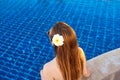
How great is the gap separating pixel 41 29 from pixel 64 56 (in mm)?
3111

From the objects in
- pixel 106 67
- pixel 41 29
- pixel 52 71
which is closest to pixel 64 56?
pixel 52 71

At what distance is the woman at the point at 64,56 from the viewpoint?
1.92m

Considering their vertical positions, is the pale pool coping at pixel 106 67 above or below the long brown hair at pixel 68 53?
below

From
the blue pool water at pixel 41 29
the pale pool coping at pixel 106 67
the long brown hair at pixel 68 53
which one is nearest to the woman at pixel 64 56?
the long brown hair at pixel 68 53

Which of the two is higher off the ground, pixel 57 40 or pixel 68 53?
pixel 57 40

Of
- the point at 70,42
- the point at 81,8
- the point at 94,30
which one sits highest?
the point at 81,8

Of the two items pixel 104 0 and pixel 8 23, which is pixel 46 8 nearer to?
pixel 8 23

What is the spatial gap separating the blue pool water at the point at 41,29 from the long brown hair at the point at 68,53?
66.9 inches

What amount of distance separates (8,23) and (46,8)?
4.09 feet

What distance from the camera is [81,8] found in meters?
5.91

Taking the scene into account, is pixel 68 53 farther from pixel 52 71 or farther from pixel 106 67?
pixel 106 67

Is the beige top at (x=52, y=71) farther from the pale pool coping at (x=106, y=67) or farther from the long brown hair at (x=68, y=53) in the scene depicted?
the pale pool coping at (x=106, y=67)

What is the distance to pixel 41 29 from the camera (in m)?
5.06

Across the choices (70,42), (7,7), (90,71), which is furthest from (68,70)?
(7,7)
